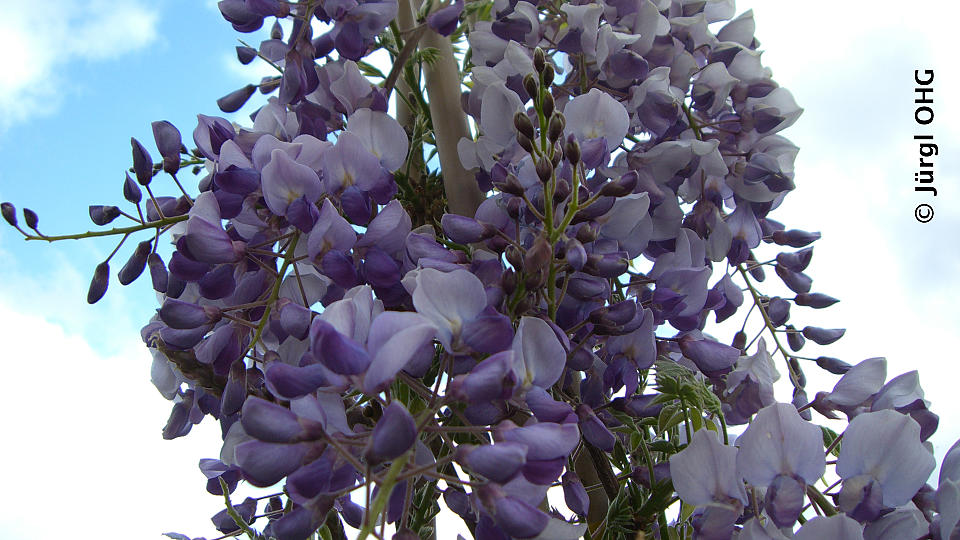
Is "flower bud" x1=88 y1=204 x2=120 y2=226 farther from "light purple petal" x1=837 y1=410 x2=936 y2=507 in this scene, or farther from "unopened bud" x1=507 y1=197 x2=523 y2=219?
"light purple petal" x1=837 y1=410 x2=936 y2=507

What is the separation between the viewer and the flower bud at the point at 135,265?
79cm

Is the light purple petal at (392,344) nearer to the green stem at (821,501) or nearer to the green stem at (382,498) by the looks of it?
the green stem at (382,498)

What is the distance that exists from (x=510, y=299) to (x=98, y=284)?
42 centimetres

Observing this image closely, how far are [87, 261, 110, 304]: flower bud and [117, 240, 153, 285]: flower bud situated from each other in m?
0.02

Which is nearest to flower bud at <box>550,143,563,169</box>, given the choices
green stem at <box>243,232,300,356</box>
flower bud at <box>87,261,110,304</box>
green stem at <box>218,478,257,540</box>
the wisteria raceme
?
the wisteria raceme

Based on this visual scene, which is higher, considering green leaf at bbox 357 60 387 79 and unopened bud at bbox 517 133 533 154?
green leaf at bbox 357 60 387 79

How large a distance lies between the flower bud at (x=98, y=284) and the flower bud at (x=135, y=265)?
0.02 metres

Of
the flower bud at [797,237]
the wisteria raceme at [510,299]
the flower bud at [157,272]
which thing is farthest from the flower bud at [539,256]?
the flower bud at [797,237]

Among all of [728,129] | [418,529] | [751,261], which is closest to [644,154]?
[728,129]

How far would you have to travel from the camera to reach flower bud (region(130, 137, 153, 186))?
30.8 inches

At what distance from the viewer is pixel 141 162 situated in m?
0.78

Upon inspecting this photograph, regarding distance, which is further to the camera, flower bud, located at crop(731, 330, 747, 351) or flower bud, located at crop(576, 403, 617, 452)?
flower bud, located at crop(731, 330, 747, 351)

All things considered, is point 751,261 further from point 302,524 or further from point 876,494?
point 302,524

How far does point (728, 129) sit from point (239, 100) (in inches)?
21.8
